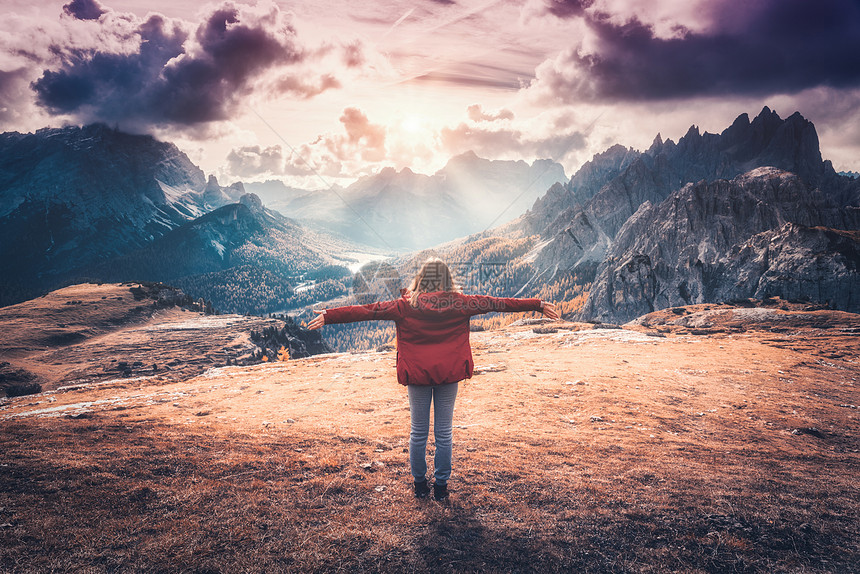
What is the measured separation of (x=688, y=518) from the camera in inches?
308

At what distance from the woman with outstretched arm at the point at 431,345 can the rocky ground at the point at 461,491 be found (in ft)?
5.31

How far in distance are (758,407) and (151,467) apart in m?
25.2

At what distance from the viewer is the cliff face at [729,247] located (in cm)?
11925

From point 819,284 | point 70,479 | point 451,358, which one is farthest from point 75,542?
point 819,284

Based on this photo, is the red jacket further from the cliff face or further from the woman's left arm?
the cliff face

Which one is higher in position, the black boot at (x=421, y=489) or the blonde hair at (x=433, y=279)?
the blonde hair at (x=433, y=279)

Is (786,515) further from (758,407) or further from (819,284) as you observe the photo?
(819,284)

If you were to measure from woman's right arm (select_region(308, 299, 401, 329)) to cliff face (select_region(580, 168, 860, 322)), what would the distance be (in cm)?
15615

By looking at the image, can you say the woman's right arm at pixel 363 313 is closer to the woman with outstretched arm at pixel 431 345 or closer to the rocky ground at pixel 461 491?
the woman with outstretched arm at pixel 431 345

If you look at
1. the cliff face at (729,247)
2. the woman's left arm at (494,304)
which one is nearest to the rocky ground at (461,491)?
the woman's left arm at (494,304)

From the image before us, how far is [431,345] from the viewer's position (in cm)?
771

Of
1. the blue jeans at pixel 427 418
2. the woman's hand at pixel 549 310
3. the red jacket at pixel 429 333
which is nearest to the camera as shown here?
the red jacket at pixel 429 333

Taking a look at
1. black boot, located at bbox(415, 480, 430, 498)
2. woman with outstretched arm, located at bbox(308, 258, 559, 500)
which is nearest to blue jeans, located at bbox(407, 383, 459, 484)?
woman with outstretched arm, located at bbox(308, 258, 559, 500)

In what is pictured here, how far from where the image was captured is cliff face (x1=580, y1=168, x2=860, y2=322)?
119250 mm
